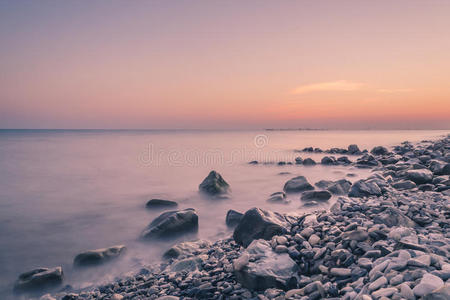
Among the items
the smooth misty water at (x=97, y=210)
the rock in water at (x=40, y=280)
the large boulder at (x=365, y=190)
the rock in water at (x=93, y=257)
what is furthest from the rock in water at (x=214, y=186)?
the rock in water at (x=40, y=280)

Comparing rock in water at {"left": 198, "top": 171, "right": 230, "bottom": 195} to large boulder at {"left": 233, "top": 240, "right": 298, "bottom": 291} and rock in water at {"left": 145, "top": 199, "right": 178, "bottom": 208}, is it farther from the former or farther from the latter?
large boulder at {"left": 233, "top": 240, "right": 298, "bottom": 291}

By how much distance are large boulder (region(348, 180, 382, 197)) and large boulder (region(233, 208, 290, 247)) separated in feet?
8.69

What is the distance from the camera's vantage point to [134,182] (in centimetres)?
1278

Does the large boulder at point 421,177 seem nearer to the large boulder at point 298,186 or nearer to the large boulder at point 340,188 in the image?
the large boulder at point 340,188

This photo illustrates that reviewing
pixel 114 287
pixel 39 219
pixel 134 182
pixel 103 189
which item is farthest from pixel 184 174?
pixel 114 287

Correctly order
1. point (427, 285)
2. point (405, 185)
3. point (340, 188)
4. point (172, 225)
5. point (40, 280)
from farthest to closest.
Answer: point (340, 188) < point (405, 185) < point (172, 225) < point (40, 280) < point (427, 285)

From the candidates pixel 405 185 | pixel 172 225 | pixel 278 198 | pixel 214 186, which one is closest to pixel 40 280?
pixel 172 225

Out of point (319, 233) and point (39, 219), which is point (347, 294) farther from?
point (39, 219)

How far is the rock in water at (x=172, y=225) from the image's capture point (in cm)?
565

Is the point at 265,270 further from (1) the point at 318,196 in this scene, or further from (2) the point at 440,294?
(1) the point at 318,196

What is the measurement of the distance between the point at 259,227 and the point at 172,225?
7.39 ft

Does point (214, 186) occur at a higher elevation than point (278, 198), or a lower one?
higher

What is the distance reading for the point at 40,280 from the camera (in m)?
4.00

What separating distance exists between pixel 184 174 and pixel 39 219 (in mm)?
7741
